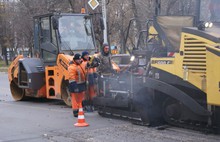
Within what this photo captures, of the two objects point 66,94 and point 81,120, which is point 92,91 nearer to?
point 81,120

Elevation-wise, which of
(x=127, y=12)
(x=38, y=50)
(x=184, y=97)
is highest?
(x=127, y=12)

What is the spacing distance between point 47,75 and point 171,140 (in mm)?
6103

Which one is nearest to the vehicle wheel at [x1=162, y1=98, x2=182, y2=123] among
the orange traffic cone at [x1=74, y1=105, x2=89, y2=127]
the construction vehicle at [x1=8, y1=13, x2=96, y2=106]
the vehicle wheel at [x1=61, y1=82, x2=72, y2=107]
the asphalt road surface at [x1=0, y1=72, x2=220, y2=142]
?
the asphalt road surface at [x1=0, y1=72, x2=220, y2=142]

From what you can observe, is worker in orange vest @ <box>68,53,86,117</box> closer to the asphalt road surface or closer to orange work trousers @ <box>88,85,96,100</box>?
orange work trousers @ <box>88,85,96,100</box>

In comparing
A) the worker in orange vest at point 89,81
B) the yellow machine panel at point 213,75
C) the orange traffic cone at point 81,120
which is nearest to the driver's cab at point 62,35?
the worker in orange vest at point 89,81

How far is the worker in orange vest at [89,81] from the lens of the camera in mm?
10453

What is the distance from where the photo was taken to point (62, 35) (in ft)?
41.1

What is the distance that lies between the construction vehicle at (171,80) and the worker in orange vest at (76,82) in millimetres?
463

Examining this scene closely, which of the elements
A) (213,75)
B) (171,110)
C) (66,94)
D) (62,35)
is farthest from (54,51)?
(213,75)

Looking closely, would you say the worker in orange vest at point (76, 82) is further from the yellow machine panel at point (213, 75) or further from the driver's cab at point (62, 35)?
the yellow machine panel at point (213, 75)

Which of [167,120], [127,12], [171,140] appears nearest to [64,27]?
[167,120]

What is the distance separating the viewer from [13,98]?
14719 millimetres

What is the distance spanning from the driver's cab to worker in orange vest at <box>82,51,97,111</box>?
1.87 metres

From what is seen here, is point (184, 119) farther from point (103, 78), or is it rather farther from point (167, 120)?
point (103, 78)
